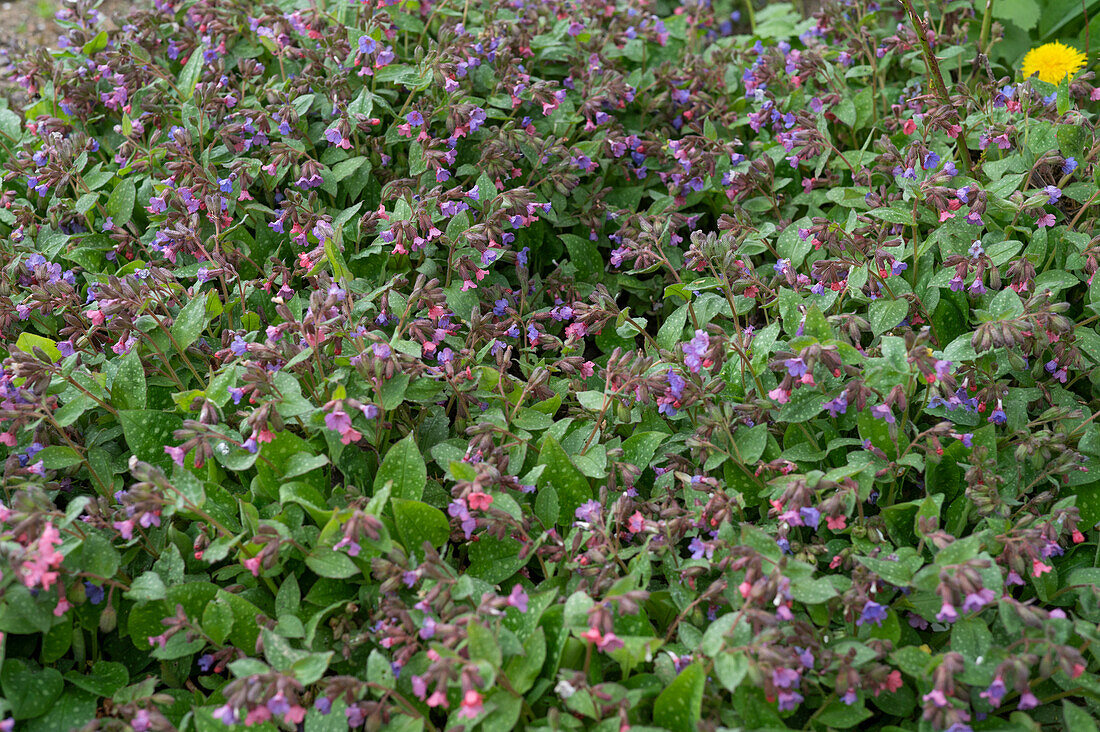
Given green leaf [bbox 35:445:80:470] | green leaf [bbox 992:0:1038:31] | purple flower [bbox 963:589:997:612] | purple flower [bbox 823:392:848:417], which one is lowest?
green leaf [bbox 35:445:80:470]

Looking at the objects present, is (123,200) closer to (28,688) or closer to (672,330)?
(28,688)

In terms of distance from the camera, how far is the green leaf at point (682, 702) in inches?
78.6

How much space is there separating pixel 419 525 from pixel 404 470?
0.18 meters

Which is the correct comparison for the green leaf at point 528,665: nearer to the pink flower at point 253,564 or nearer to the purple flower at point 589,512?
the purple flower at point 589,512

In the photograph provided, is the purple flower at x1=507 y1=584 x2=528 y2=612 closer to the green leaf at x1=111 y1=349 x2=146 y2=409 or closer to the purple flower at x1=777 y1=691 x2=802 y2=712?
the purple flower at x1=777 y1=691 x2=802 y2=712

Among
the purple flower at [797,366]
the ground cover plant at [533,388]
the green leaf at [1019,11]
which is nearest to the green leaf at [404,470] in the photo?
the ground cover plant at [533,388]

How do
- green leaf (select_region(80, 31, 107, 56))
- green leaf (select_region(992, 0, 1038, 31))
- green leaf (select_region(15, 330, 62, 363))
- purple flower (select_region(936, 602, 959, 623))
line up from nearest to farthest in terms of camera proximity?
purple flower (select_region(936, 602, 959, 623)), green leaf (select_region(15, 330, 62, 363)), green leaf (select_region(80, 31, 107, 56)), green leaf (select_region(992, 0, 1038, 31))

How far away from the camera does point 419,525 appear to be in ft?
7.70

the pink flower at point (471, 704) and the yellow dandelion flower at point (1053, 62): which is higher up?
the yellow dandelion flower at point (1053, 62)

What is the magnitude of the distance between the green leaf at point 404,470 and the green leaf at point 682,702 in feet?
2.76

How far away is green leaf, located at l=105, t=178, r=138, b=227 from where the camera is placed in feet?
10.5

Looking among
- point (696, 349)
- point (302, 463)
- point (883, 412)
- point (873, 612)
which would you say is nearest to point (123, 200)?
point (302, 463)

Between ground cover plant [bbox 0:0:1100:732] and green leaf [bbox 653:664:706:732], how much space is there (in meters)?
0.01

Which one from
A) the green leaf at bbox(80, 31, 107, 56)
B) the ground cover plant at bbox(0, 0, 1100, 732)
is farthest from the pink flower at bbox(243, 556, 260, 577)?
the green leaf at bbox(80, 31, 107, 56)
